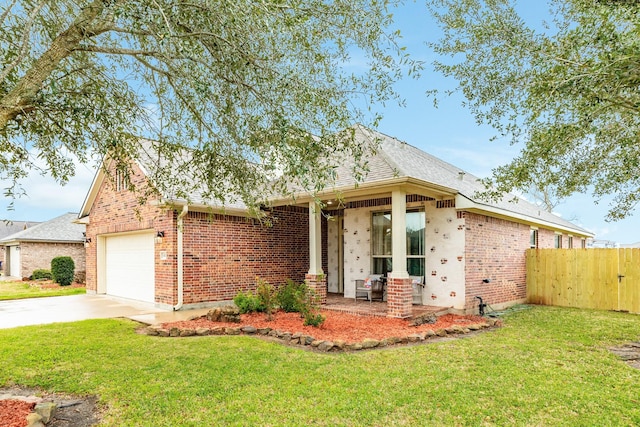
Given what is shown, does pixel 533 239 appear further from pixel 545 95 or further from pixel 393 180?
pixel 545 95

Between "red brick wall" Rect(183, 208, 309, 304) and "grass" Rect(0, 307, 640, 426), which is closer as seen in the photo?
"grass" Rect(0, 307, 640, 426)

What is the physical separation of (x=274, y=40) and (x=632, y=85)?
4.37 metres

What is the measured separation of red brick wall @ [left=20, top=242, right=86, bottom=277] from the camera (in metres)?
23.7

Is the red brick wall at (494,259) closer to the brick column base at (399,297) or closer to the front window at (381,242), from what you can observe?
the brick column base at (399,297)

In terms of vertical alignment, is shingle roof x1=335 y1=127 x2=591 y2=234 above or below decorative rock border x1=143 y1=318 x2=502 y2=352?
above

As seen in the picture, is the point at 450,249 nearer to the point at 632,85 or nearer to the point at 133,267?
the point at 632,85

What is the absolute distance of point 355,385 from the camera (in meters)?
4.83

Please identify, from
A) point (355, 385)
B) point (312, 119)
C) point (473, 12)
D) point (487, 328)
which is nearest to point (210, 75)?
point (312, 119)

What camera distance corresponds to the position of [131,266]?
13.2 meters

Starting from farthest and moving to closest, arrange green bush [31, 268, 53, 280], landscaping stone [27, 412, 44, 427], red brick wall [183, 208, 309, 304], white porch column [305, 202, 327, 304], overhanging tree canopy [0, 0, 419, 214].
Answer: green bush [31, 268, 53, 280]
red brick wall [183, 208, 309, 304]
white porch column [305, 202, 327, 304]
overhanging tree canopy [0, 0, 419, 214]
landscaping stone [27, 412, 44, 427]

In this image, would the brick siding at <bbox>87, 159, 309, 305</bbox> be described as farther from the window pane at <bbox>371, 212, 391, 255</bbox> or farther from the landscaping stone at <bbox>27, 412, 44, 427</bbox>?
the landscaping stone at <bbox>27, 412, 44, 427</bbox>

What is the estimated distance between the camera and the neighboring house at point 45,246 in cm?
2366

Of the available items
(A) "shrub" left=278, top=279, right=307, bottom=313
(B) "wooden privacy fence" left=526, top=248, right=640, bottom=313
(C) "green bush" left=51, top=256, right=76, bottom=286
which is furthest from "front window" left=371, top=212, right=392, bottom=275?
(C) "green bush" left=51, top=256, right=76, bottom=286

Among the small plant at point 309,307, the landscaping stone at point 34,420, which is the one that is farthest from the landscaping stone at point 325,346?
the landscaping stone at point 34,420
